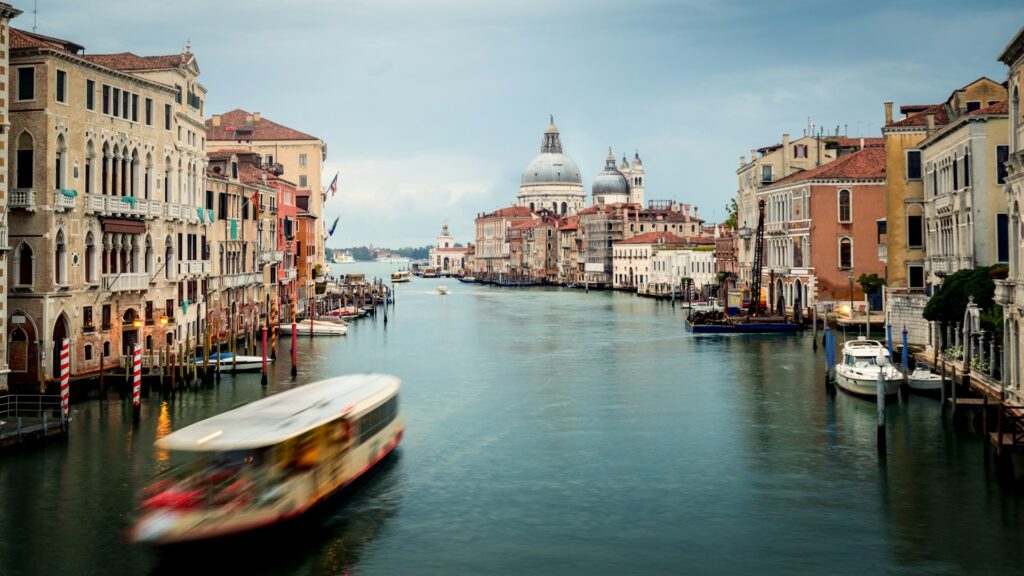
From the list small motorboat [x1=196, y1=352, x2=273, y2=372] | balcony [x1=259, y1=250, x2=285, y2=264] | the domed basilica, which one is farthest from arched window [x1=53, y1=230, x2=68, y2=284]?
the domed basilica

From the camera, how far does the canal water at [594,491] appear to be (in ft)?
48.4

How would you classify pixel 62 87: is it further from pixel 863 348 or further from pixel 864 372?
pixel 863 348

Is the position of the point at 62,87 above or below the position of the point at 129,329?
above

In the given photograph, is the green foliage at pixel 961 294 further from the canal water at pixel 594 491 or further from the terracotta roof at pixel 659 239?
the terracotta roof at pixel 659 239

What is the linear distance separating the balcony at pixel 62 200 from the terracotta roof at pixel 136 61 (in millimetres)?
6342

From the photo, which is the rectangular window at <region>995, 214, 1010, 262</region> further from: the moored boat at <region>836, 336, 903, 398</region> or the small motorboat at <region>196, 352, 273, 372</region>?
the small motorboat at <region>196, 352, 273, 372</region>

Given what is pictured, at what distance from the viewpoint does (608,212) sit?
4665 inches

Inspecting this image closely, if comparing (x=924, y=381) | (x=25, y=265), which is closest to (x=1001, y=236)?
(x=924, y=381)

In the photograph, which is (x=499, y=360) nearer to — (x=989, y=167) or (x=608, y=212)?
(x=989, y=167)

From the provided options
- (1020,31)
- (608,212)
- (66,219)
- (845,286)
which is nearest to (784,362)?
(845,286)

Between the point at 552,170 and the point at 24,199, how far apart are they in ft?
529

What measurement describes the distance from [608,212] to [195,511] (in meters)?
106

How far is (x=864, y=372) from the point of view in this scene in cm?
2727

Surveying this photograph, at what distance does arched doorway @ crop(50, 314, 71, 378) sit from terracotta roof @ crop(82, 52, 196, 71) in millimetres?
8645
